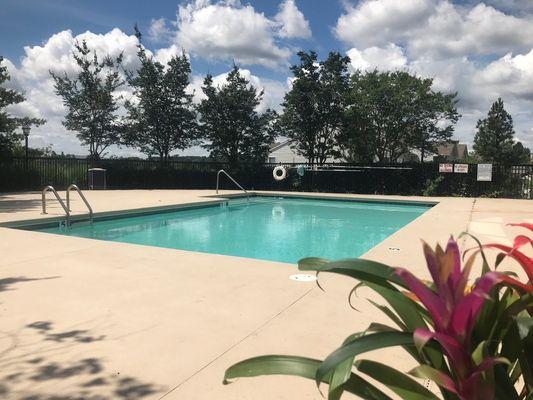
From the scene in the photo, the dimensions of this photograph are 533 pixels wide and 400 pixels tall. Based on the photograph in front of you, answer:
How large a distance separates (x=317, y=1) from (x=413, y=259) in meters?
10.5

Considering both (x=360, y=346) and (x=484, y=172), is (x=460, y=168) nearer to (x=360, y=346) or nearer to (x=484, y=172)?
(x=484, y=172)

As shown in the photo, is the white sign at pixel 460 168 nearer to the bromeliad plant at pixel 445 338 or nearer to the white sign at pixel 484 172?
the white sign at pixel 484 172

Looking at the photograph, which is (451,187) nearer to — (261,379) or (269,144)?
(269,144)

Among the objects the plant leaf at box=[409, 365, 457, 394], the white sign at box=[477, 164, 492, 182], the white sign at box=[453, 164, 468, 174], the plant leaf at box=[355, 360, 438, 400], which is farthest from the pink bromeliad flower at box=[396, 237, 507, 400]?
the white sign at box=[453, 164, 468, 174]

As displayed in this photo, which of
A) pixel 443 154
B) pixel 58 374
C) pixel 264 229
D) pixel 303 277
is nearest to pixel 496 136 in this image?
pixel 443 154

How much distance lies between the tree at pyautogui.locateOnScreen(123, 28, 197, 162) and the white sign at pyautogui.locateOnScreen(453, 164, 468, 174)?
468 inches

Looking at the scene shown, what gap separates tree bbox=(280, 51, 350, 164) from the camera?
19.6m

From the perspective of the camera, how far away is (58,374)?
2314 mm

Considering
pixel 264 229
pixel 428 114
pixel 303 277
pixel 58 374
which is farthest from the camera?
pixel 428 114

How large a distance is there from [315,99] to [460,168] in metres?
6.79

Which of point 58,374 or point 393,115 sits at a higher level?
point 393,115

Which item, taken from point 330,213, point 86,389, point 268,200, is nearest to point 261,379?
point 86,389

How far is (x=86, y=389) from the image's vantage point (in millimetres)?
2164

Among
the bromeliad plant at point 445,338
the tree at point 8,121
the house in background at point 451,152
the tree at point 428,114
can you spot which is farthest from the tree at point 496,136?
the bromeliad plant at point 445,338
